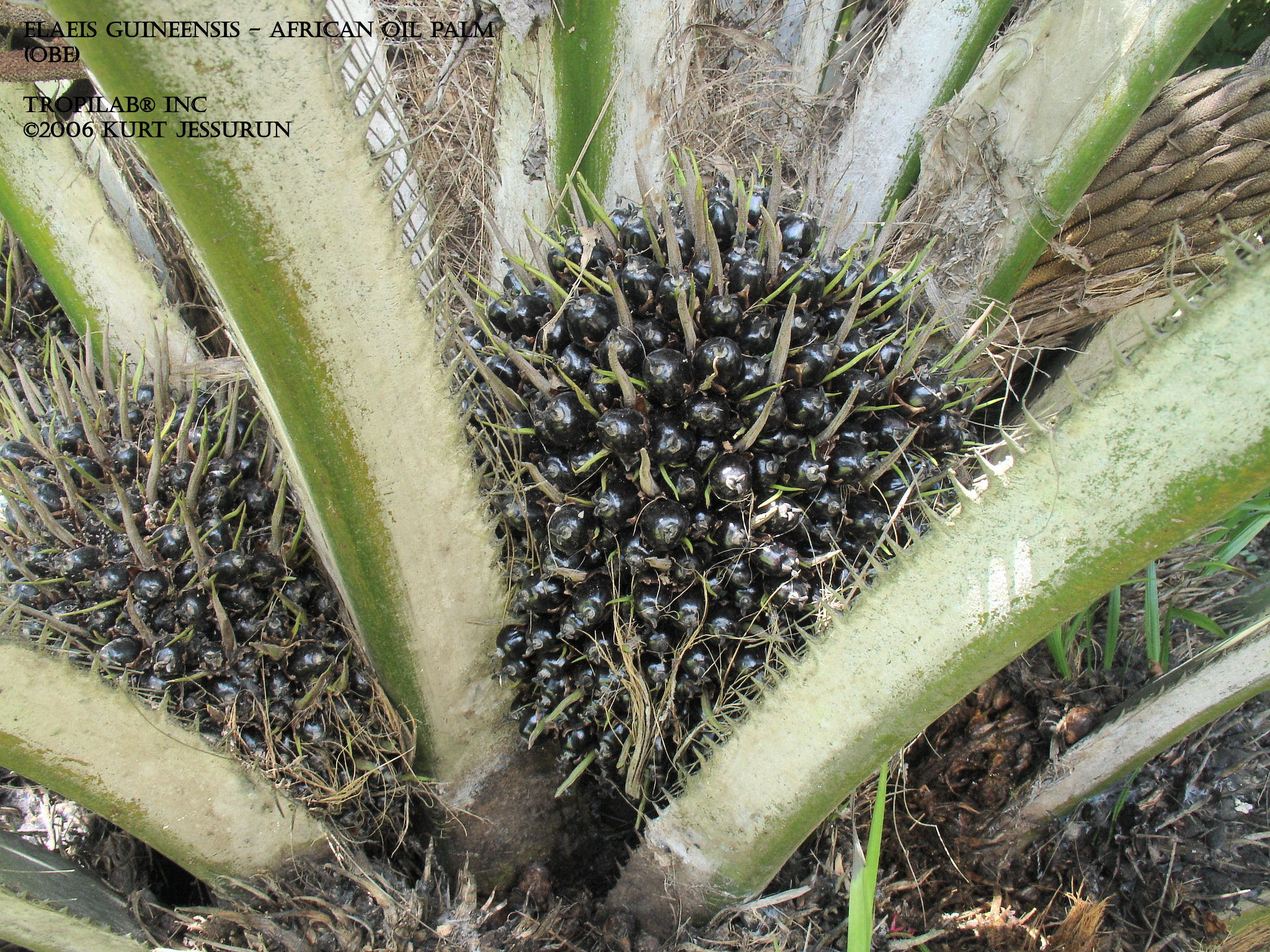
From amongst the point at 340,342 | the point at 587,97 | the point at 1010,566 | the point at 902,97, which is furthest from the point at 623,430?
the point at 902,97

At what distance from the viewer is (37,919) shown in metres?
1.11

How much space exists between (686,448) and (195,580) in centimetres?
83

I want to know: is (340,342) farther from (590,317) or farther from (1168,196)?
(1168,196)

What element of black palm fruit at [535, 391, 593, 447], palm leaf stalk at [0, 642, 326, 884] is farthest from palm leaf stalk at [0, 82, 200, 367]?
black palm fruit at [535, 391, 593, 447]

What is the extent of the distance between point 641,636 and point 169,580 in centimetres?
77

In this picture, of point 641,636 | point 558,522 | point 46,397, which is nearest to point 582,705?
point 641,636

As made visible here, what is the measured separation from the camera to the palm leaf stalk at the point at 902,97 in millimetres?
1550

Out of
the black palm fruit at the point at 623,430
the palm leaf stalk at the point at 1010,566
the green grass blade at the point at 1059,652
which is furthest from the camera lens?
the green grass blade at the point at 1059,652

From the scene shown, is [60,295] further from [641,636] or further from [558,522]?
[641,636]

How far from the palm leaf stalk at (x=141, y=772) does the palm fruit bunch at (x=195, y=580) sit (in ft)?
0.13

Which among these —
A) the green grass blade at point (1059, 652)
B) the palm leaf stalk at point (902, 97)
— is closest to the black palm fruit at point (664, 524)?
the palm leaf stalk at point (902, 97)

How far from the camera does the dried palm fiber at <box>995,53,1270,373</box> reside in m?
1.61

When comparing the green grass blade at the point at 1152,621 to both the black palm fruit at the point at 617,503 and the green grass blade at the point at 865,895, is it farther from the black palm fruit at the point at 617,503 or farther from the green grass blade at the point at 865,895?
the black palm fruit at the point at 617,503

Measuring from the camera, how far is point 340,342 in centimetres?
96
